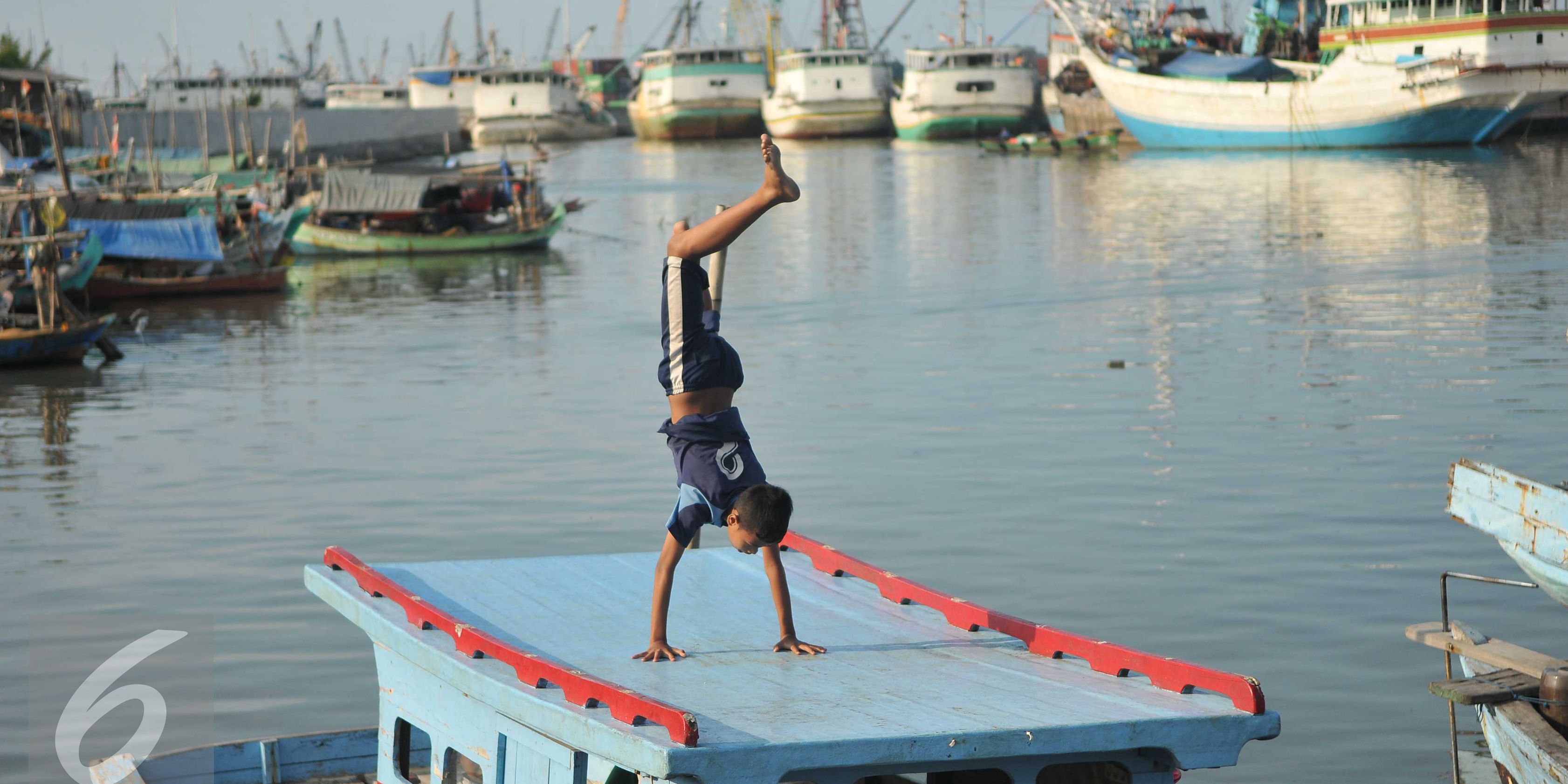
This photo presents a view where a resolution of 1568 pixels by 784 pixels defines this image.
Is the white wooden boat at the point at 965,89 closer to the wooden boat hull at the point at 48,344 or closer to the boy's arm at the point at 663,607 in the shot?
the wooden boat hull at the point at 48,344

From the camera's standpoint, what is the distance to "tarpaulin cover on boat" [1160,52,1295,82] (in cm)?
5988

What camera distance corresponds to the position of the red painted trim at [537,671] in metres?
3.76

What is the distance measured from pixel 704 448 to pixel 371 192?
94.9 feet

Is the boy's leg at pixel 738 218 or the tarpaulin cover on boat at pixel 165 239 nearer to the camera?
the boy's leg at pixel 738 218

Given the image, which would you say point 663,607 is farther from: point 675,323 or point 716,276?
point 716,276

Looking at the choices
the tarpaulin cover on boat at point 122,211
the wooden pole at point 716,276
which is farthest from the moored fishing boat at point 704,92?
the wooden pole at point 716,276

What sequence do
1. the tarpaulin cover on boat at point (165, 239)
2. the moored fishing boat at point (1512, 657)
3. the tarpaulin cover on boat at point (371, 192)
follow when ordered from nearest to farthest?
the moored fishing boat at point (1512, 657)
the tarpaulin cover on boat at point (165, 239)
the tarpaulin cover on boat at point (371, 192)

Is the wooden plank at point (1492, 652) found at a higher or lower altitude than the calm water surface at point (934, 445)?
higher

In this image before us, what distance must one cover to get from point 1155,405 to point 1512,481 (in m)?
8.09

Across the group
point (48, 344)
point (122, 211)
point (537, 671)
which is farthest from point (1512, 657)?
point (122, 211)

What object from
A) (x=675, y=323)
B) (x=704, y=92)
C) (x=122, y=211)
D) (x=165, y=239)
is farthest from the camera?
(x=704, y=92)

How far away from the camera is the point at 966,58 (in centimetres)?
8244

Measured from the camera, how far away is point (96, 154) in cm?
4838

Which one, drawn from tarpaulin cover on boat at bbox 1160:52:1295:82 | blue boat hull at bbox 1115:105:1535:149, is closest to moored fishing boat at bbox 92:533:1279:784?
blue boat hull at bbox 1115:105:1535:149
